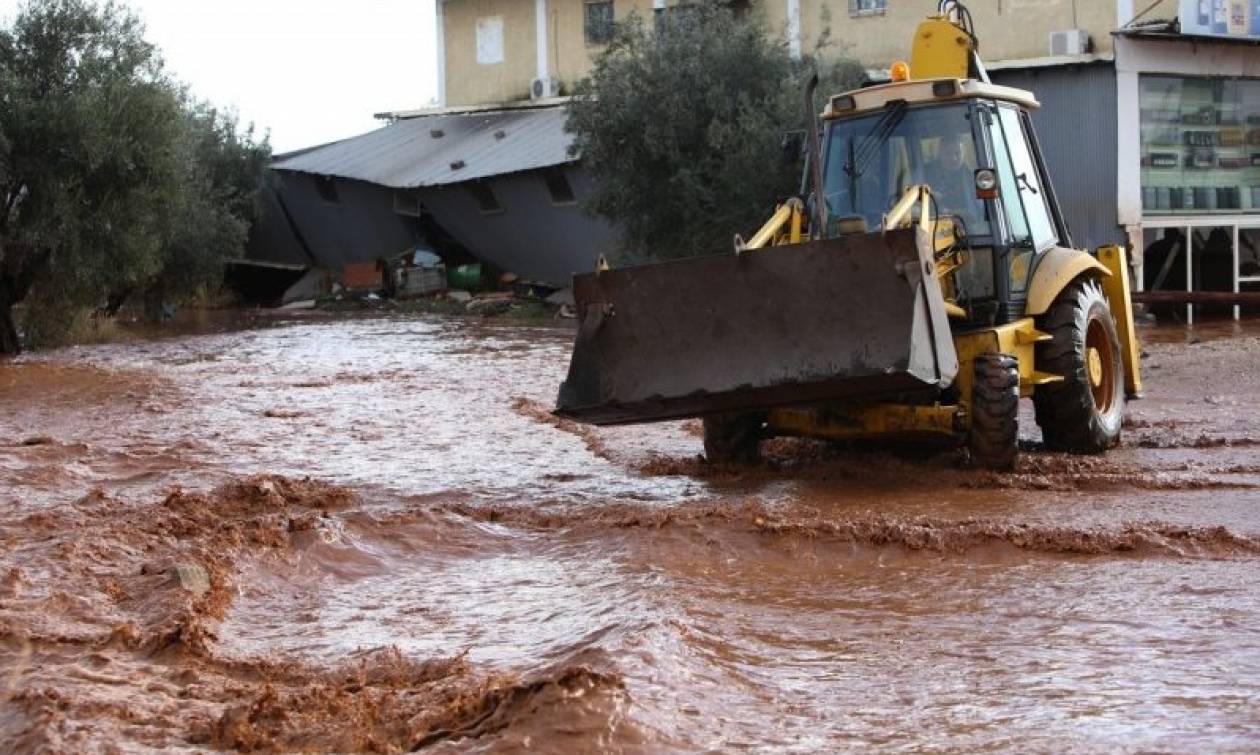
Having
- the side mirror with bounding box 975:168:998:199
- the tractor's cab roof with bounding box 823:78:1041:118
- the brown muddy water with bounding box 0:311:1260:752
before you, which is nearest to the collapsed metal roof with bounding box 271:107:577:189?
the tractor's cab roof with bounding box 823:78:1041:118

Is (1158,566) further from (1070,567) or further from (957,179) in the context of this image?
(957,179)

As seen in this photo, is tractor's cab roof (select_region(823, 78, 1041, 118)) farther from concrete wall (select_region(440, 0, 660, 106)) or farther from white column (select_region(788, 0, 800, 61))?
concrete wall (select_region(440, 0, 660, 106))

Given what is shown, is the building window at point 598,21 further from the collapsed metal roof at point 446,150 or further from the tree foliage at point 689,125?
the tree foliage at point 689,125

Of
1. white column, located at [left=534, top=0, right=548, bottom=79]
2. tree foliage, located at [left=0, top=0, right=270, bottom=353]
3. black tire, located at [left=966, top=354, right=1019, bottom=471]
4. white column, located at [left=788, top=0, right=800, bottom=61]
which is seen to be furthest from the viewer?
white column, located at [left=534, top=0, right=548, bottom=79]

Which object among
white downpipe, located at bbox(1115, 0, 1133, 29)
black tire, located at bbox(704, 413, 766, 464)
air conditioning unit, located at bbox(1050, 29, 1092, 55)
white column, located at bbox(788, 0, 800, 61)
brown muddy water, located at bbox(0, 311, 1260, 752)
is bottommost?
brown muddy water, located at bbox(0, 311, 1260, 752)

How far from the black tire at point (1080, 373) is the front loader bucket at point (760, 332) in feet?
5.61

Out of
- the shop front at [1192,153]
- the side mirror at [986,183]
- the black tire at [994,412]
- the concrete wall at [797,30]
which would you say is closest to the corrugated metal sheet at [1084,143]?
the shop front at [1192,153]

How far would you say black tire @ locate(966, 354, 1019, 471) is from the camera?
9086mm

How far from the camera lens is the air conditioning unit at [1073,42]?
25.9m

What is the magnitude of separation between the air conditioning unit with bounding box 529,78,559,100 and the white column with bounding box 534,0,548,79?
5.8 inches

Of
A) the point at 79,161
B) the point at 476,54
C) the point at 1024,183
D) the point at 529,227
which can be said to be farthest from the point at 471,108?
the point at 1024,183

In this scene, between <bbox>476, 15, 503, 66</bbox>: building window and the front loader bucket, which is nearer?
the front loader bucket

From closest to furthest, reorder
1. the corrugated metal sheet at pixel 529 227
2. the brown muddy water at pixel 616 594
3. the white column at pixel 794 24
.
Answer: the brown muddy water at pixel 616 594, the white column at pixel 794 24, the corrugated metal sheet at pixel 529 227

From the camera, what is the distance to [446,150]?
35281 millimetres
